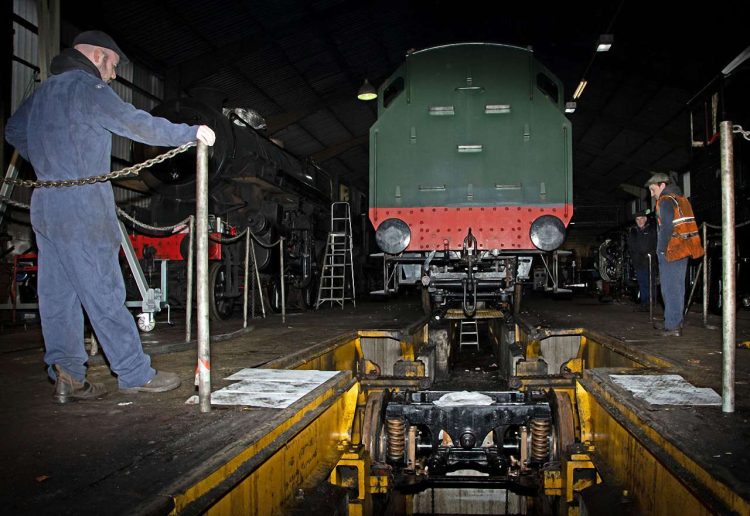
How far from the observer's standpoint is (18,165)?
445cm

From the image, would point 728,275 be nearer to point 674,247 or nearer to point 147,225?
point 674,247

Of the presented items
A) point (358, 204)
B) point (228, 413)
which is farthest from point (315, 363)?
point (358, 204)

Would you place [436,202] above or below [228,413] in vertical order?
above

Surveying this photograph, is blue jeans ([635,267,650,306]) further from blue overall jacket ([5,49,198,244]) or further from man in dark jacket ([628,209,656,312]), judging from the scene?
blue overall jacket ([5,49,198,244])

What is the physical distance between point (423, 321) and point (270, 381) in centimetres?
384

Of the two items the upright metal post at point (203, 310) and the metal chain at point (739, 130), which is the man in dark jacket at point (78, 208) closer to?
the upright metal post at point (203, 310)

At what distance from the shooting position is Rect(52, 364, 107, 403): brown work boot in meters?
2.61

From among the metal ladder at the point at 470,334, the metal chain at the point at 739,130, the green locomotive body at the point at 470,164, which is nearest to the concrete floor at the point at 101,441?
→ the metal chain at the point at 739,130

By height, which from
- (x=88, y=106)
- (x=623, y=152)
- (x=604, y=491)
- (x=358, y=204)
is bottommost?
(x=604, y=491)

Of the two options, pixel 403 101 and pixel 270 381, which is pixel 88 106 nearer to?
pixel 270 381

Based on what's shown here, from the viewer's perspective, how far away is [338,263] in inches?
498

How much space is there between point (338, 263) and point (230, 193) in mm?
4684

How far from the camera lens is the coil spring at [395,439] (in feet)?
10.7

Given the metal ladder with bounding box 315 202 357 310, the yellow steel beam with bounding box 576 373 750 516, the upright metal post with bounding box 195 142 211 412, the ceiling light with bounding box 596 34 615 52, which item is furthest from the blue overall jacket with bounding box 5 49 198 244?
the ceiling light with bounding box 596 34 615 52
